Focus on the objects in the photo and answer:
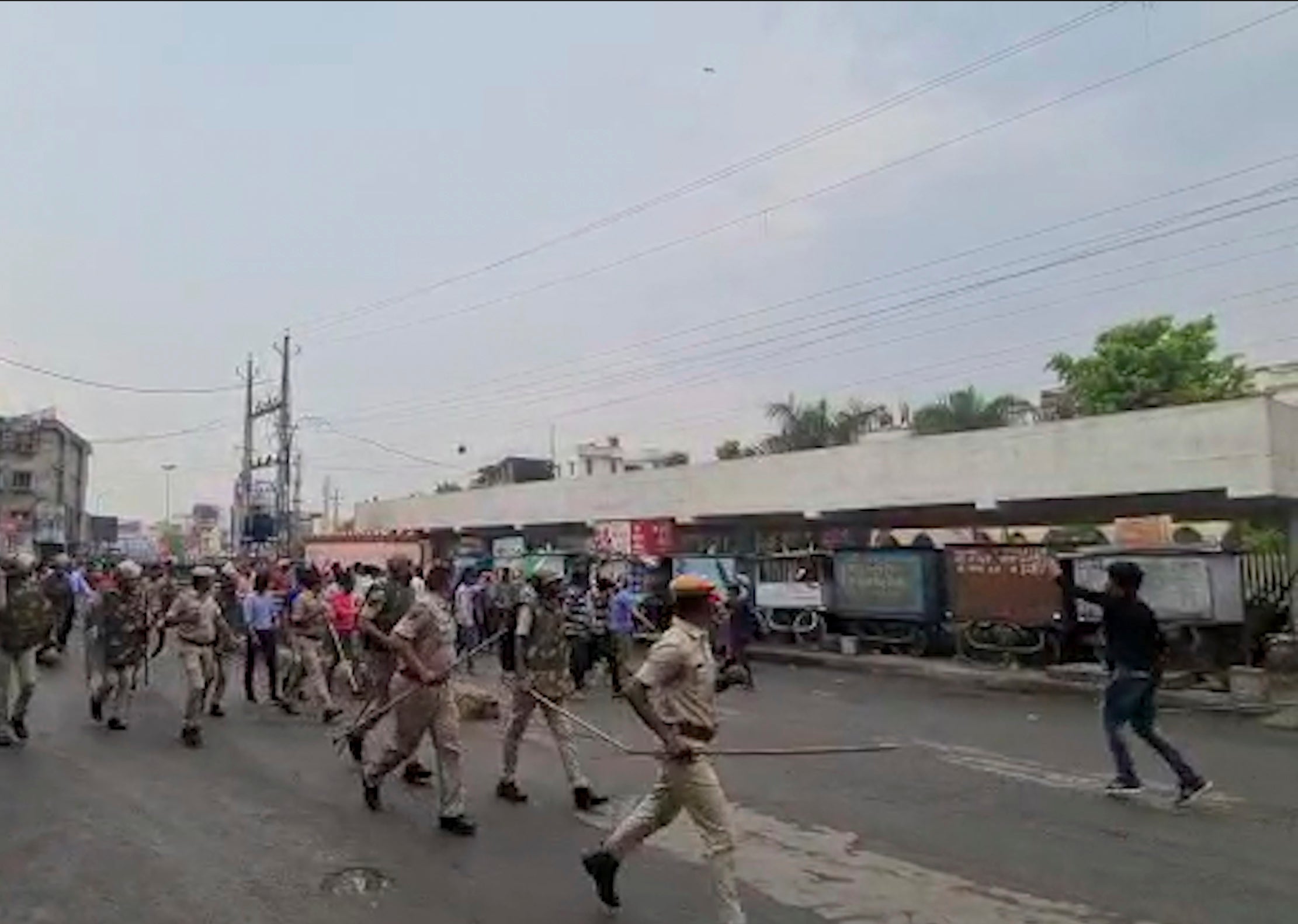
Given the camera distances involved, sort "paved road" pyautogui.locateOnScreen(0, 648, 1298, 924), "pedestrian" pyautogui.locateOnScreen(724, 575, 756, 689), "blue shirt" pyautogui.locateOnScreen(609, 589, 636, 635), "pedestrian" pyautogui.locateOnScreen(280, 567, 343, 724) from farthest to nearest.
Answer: "blue shirt" pyautogui.locateOnScreen(609, 589, 636, 635) → "pedestrian" pyautogui.locateOnScreen(724, 575, 756, 689) → "pedestrian" pyautogui.locateOnScreen(280, 567, 343, 724) → "paved road" pyautogui.locateOnScreen(0, 648, 1298, 924)

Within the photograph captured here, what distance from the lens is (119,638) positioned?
12531 mm

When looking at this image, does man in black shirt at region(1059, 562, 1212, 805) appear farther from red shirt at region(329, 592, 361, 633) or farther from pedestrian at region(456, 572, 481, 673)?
pedestrian at region(456, 572, 481, 673)

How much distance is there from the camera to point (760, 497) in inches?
1106

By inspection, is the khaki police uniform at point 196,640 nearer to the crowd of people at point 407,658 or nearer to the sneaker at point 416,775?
the crowd of people at point 407,658

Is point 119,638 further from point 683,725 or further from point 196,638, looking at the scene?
point 683,725

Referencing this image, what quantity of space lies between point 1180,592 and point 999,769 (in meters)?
8.86

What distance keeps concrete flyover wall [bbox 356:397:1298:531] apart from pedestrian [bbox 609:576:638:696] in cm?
605

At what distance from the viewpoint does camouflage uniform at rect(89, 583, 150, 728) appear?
12555 mm

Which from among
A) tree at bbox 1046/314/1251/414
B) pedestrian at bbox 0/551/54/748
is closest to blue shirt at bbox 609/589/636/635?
pedestrian at bbox 0/551/54/748

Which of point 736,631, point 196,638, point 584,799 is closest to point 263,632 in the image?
point 196,638

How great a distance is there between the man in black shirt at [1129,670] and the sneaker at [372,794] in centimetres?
509

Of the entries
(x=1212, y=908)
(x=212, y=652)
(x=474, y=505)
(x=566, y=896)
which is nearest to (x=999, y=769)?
(x=1212, y=908)

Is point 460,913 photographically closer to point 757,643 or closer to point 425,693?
point 425,693

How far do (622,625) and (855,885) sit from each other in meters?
13.6
